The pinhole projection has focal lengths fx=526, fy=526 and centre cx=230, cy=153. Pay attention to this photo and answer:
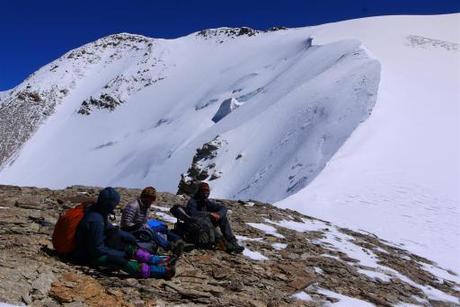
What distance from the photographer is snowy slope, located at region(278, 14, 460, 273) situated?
19.6 metres

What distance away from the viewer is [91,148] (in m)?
69.7

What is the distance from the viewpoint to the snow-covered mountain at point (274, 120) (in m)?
22.6

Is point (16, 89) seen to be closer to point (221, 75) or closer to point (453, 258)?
point (221, 75)

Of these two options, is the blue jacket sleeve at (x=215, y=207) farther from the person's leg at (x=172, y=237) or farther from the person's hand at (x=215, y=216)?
the person's leg at (x=172, y=237)

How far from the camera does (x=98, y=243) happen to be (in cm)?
754

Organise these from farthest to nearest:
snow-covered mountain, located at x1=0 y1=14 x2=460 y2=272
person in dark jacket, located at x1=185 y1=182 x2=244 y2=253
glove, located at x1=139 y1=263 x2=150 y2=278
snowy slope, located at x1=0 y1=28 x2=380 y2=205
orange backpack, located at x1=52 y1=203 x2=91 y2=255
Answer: snowy slope, located at x1=0 y1=28 x2=380 y2=205 < snow-covered mountain, located at x1=0 y1=14 x2=460 y2=272 < person in dark jacket, located at x1=185 y1=182 x2=244 y2=253 < glove, located at x1=139 y1=263 x2=150 y2=278 < orange backpack, located at x1=52 y1=203 x2=91 y2=255

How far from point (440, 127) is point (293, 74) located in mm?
20736

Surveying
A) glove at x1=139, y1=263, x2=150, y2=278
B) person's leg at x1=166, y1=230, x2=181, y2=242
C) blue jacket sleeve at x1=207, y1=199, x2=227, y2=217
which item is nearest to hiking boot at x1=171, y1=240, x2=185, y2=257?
person's leg at x1=166, y1=230, x2=181, y2=242

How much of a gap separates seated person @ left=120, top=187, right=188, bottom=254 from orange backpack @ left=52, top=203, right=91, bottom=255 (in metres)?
1.45

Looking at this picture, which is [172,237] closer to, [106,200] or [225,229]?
[225,229]

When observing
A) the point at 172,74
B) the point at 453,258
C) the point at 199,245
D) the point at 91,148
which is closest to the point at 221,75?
the point at 172,74

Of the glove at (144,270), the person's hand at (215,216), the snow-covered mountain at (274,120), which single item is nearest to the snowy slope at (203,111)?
the snow-covered mountain at (274,120)

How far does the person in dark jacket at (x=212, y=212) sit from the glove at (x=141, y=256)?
8.08ft

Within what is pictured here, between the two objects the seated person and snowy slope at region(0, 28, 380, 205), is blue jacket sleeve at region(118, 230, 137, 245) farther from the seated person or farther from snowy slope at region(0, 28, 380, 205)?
snowy slope at region(0, 28, 380, 205)
